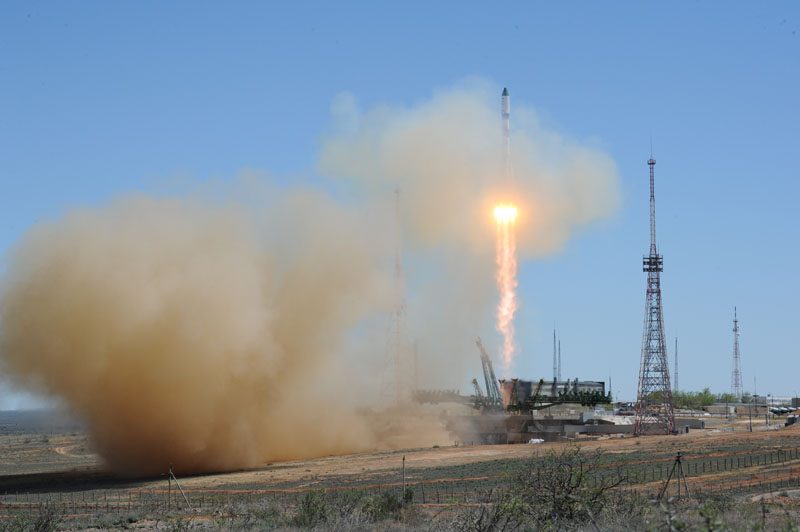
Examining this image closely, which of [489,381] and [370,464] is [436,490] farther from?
[489,381]

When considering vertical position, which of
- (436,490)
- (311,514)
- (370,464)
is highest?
(311,514)

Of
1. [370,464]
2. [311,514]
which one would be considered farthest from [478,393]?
[311,514]

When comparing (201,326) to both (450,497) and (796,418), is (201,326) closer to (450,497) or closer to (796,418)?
(450,497)

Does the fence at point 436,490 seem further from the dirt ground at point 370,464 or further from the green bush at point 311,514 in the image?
the green bush at point 311,514


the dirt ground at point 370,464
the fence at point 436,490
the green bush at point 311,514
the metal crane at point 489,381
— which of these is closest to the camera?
the green bush at point 311,514

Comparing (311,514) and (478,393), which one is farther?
(478,393)

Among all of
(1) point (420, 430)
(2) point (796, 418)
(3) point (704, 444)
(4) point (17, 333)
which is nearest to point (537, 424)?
(1) point (420, 430)

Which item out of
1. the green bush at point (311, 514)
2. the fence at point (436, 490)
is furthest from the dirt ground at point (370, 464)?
the green bush at point (311, 514)

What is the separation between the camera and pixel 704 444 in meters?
71.3

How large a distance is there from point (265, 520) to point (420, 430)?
63.9 m

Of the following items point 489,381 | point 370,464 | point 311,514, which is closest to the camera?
point 311,514

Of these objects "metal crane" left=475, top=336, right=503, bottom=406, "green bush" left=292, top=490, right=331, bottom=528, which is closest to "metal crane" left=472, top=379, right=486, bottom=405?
"metal crane" left=475, top=336, right=503, bottom=406

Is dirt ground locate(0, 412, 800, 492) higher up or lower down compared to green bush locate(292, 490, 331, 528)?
lower down

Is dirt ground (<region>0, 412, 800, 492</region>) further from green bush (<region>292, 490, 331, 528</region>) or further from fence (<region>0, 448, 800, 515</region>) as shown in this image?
green bush (<region>292, 490, 331, 528</region>)
